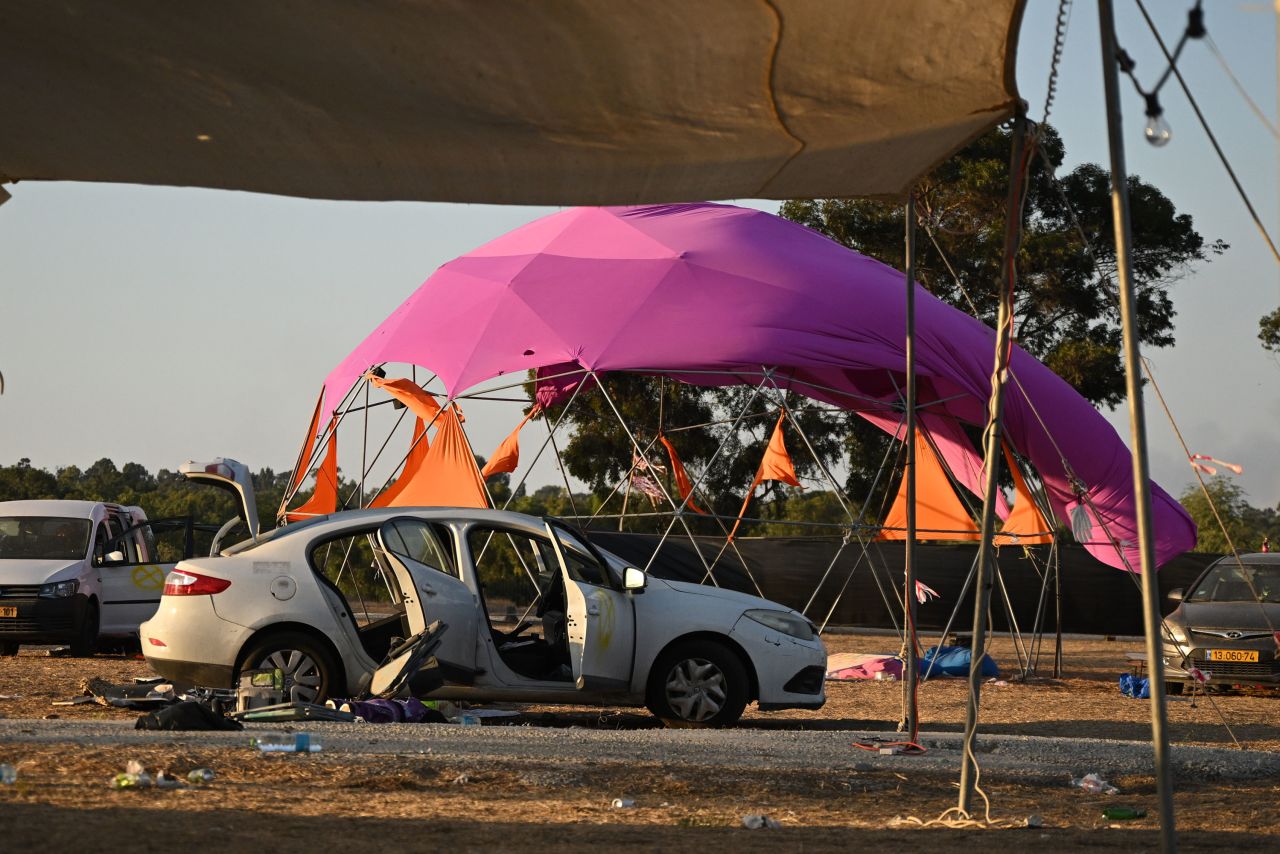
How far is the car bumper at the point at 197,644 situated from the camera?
10.7m

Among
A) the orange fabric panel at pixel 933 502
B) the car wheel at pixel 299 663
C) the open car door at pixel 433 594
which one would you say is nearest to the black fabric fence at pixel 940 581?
the orange fabric panel at pixel 933 502

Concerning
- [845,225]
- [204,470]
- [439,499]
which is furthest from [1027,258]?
[204,470]

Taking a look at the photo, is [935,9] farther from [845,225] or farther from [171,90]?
[845,225]

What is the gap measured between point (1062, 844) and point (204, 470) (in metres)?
9.06

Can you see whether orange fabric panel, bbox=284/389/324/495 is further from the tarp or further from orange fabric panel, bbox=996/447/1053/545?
orange fabric panel, bbox=996/447/1053/545

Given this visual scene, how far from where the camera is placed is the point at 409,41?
6160 millimetres

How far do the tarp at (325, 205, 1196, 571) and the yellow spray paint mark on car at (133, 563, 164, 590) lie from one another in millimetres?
3033

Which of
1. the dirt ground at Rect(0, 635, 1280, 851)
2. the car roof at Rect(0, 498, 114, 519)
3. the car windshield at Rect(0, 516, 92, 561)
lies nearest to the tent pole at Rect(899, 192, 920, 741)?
the dirt ground at Rect(0, 635, 1280, 851)

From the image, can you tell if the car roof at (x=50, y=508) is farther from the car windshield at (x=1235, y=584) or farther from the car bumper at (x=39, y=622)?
the car windshield at (x=1235, y=584)

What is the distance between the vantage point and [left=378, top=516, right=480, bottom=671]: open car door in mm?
10711

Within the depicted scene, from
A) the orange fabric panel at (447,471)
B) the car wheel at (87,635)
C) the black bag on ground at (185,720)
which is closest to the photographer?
the black bag on ground at (185,720)

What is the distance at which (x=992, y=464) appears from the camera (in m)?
7.04

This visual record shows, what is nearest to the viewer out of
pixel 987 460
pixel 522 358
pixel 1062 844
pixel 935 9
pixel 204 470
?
pixel 935 9

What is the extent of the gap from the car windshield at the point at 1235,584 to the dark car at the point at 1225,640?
0.9 inches
